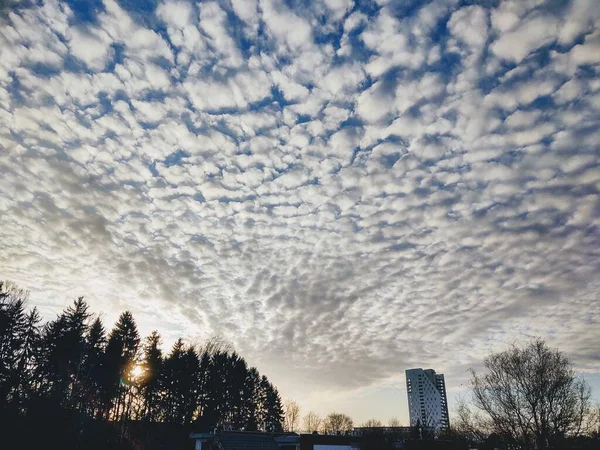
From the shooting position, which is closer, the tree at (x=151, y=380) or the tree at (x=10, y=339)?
the tree at (x=10, y=339)

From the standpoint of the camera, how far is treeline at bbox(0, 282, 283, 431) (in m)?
37.5

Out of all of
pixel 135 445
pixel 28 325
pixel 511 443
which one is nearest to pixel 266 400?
pixel 135 445

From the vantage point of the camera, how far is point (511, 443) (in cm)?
3116

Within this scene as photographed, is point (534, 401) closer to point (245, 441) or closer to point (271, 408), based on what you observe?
point (245, 441)

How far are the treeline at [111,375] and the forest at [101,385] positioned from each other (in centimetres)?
12

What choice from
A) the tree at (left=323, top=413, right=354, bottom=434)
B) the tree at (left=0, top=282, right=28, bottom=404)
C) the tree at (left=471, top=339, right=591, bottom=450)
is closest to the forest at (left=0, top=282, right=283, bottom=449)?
the tree at (left=0, top=282, right=28, bottom=404)

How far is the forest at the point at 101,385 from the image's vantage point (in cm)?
3166

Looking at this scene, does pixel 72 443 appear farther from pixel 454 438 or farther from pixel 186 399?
pixel 454 438

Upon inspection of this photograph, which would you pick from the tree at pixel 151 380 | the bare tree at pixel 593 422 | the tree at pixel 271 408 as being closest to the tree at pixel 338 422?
the tree at pixel 271 408

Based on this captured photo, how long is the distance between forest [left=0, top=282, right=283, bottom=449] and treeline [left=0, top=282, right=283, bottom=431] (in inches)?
4.6

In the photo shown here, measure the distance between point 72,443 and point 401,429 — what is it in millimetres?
69739

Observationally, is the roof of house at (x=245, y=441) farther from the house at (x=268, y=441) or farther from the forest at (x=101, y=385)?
the forest at (x=101, y=385)

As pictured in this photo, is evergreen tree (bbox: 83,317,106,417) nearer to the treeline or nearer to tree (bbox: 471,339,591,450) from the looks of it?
the treeline

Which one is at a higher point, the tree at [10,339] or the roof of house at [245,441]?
the tree at [10,339]
